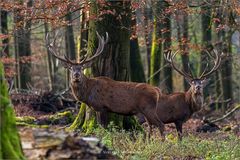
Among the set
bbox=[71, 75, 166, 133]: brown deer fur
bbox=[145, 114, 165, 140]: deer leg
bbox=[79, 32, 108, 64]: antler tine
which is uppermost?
bbox=[79, 32, 108, 64]: antler tine

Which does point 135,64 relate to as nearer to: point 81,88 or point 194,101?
point 194,101

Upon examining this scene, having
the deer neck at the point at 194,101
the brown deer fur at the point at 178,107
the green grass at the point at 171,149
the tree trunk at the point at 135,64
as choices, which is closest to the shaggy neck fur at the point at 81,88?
the brown deer fur at the point at 178,107

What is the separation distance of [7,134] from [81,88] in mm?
8507

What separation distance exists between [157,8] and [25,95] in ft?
22.0

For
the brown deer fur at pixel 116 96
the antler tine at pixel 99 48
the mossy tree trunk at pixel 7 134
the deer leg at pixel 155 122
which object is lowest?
the deer leg at pixel 155 122

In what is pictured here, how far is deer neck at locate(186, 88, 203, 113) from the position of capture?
51.0 ft

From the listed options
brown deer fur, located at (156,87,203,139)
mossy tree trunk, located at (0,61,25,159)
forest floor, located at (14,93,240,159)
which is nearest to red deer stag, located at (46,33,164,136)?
brown deer fur, located at (156,87,203,139)

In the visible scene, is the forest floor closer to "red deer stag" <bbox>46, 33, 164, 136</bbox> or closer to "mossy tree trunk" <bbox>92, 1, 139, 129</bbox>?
"red deer stag" <bbox>46, 33, 164, 136</bbox>

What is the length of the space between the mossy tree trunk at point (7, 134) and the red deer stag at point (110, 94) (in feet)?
26.3

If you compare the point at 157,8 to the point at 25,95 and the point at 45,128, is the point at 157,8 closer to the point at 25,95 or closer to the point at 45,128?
the point at 25,95

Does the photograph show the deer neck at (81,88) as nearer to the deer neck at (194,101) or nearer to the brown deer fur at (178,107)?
the brown deer fur at (178,107)

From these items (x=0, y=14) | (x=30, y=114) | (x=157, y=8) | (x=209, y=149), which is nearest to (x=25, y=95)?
(x=30, y=114)

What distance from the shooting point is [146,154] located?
923cm

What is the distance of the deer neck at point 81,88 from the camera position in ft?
46.8
